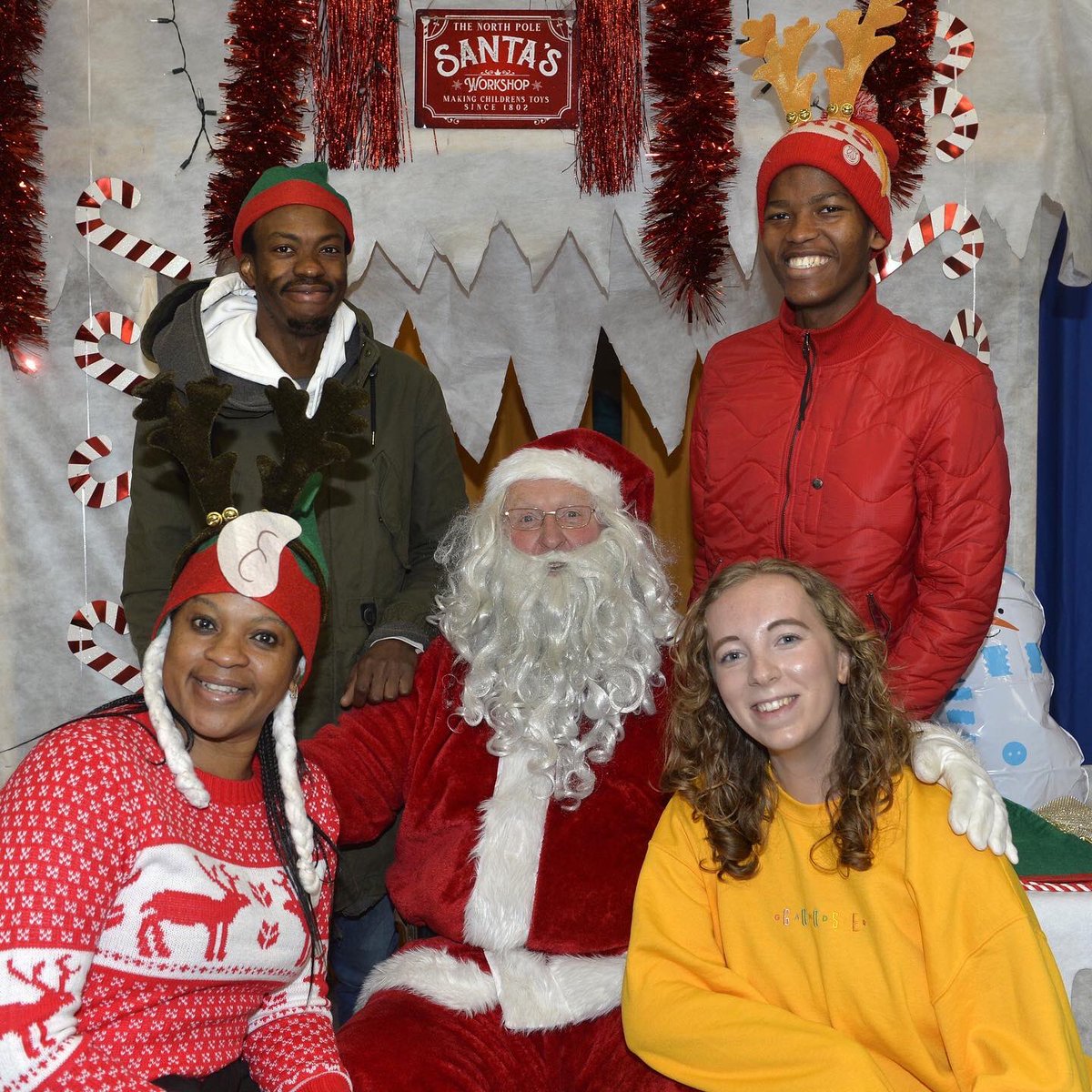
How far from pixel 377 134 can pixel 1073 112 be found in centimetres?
226

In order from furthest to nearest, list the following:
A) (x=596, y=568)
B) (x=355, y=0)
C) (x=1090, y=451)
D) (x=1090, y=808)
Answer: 1. (x=1090, y=451)
2. (x=355, y=0)
3. (x=1090, y=808)
4. (x=596, y=568)

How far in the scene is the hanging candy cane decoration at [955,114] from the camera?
4062 mm

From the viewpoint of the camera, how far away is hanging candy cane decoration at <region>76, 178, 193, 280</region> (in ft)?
13.5

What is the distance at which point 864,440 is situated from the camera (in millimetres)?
2875

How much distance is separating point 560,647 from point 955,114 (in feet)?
7.74

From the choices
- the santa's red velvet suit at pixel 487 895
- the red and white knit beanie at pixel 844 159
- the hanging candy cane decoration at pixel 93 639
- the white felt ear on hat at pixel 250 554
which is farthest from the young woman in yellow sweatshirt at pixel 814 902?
the hanging candy cane decoration at pixel 93 639

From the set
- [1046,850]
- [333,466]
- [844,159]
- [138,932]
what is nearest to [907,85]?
[844,159]

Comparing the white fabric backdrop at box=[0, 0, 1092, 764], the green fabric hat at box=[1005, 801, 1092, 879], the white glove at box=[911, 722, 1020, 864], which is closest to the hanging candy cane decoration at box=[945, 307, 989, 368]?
the white fabric backdrop at box=[0, 0, 1092, 764]

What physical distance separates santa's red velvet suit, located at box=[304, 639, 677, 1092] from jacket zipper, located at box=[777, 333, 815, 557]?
0.46 m

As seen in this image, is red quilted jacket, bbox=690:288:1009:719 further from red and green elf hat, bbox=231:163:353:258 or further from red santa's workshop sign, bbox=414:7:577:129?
red santa's workshop sign, bbox=414:7:577:129

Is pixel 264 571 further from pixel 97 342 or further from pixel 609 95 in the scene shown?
pixel 609 95

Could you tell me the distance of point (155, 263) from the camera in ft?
13.5

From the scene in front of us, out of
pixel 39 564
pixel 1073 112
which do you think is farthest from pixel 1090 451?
pixel 39 564

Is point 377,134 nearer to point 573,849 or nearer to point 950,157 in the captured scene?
point 950,157
